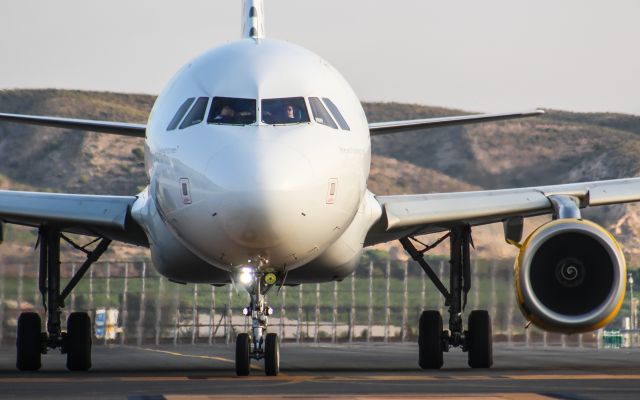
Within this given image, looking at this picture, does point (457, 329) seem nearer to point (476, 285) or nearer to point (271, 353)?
point (271, 353)

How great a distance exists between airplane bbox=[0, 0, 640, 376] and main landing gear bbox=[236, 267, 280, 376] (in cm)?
2

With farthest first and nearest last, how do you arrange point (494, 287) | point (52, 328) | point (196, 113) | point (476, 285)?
point (476, 285), point (494, 287), point (52, 328), point (196, 113)

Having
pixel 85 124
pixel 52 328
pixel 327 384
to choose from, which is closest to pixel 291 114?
pixel 327 384

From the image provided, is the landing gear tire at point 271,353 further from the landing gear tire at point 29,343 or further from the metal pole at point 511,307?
the metal pole at point 511,307

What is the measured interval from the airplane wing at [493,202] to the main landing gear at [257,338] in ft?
11.5

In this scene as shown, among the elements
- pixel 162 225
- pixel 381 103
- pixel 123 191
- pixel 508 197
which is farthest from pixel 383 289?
pixel 381 103

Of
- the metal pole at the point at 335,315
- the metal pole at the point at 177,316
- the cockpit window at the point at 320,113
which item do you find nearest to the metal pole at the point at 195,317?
the metal pole at the point at 177,316

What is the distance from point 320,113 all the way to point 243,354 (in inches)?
118

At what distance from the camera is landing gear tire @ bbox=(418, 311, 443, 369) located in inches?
865

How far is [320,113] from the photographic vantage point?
17516 millimetres

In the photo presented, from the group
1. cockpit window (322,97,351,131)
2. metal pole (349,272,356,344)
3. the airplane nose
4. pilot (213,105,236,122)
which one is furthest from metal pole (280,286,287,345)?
the airplane nose

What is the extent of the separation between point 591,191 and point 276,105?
6.08 m

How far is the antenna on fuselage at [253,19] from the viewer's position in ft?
75.8

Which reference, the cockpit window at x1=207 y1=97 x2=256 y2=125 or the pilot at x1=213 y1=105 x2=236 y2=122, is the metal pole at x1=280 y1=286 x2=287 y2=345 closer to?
the cockpit window at x1=207 y1=97 x2=256 y2=125
